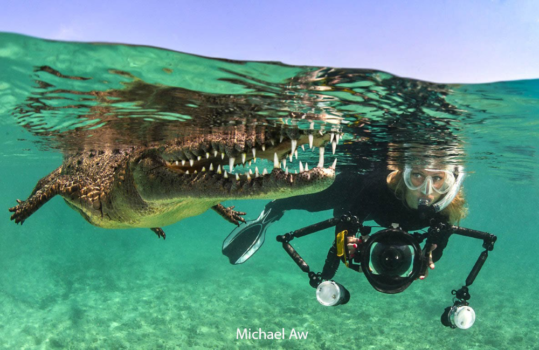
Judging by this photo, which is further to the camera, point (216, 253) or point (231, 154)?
point (216, 253)

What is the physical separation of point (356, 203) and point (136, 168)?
5201 millimetres

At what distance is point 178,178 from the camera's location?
13.8 ft

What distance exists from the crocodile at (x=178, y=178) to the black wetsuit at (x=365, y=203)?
2798 mm

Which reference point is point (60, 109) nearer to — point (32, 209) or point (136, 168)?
point (32, 209)

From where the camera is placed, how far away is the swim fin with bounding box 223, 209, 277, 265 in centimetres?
823

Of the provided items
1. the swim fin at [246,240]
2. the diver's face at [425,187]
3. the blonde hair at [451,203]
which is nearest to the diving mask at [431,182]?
the diver's face at [425,187]

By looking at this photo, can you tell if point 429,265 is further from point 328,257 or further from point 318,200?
point 318,200

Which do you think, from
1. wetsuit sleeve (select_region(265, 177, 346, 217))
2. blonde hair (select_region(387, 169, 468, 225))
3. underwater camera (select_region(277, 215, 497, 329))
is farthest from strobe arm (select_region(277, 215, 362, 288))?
wetsuit sleeve (select_region(265, 177, 346, 217))

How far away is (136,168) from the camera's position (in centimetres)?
477

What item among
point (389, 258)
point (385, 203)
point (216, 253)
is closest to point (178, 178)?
point (389, 258)

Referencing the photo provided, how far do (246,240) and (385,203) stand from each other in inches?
142

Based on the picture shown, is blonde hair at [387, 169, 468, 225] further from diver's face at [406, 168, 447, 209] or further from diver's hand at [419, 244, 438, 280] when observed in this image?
diver's hand at [419, 244, 438, 280]

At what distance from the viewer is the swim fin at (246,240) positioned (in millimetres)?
8227

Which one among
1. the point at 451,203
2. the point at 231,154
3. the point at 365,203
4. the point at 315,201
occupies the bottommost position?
the point at 315,201
